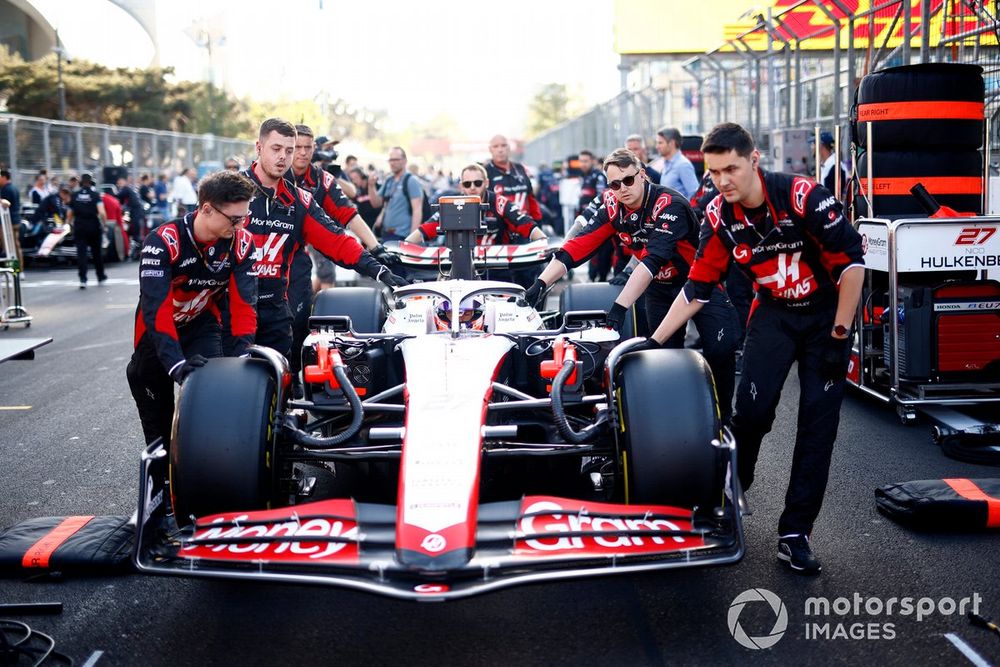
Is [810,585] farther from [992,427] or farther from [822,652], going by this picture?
[992,427]

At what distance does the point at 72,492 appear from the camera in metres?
5.93

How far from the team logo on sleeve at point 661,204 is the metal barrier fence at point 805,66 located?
3.17m

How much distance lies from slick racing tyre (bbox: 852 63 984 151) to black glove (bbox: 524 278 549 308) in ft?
9.25

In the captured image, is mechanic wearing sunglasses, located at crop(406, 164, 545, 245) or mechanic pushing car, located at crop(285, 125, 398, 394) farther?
mechanic wearing sunglasses, located at crop(406, 164, 545, 245)

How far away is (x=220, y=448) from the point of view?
14.1ft

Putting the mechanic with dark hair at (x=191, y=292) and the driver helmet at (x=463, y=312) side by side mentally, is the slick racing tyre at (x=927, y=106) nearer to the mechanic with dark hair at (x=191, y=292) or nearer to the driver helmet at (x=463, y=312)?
the driver helmet at (x=463, y=312)

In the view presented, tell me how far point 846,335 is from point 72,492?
4.02 metres

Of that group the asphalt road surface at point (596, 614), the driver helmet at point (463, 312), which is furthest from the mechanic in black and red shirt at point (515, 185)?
the asphalt road surface at point (596, 614)

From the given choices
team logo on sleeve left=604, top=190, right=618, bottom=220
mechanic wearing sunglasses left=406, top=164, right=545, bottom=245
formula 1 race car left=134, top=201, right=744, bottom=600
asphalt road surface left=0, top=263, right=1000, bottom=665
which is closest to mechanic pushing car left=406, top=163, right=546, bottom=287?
mechanic wearing sunglasses left=406, top=164, right=545, bottom=245

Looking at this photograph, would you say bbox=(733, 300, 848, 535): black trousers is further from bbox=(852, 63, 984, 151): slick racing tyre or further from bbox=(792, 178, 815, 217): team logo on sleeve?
bbox=(852, 63, 984, 151): slick racing tyre

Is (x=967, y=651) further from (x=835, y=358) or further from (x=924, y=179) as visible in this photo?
(x=924, y=179)

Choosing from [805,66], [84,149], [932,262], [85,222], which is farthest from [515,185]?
[84,149]

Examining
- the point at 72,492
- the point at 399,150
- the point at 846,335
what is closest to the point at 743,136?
the point at 846,335

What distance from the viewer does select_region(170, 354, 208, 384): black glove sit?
4.60 m
